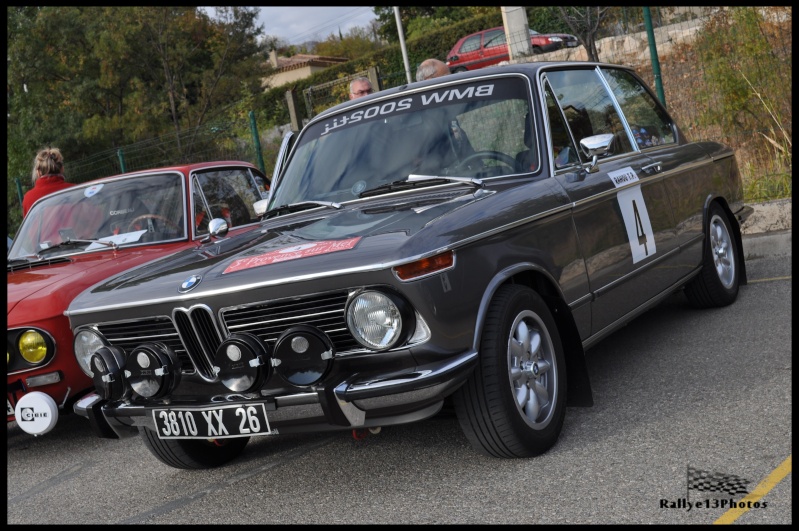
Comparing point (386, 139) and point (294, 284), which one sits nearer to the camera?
point (294, 284)

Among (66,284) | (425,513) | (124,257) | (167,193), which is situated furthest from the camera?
(167,193)

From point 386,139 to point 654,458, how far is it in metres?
2.22

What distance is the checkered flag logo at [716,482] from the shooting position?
11.0 feet

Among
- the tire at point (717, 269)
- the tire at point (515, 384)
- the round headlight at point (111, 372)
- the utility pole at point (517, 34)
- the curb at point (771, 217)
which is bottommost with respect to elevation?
the curb at point (771, 217)

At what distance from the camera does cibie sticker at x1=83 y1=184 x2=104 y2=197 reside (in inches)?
277

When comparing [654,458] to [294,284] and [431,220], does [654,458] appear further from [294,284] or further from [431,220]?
[294,284]

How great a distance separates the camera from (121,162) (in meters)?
16.0

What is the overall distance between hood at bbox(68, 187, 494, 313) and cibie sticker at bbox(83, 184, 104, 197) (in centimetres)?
261

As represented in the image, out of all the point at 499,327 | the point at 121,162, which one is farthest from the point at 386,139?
the point at 121,162

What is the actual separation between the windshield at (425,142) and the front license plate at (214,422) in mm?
1560

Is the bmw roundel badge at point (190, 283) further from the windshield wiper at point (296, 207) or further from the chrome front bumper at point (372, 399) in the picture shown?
the windshield wiper at point (296, 207)

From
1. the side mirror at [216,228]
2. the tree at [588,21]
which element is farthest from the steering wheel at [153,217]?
the tree at [588,21]

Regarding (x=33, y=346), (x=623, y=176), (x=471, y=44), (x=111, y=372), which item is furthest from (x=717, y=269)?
(x=471, y=44)

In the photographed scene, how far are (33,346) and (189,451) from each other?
1349 millimetres
